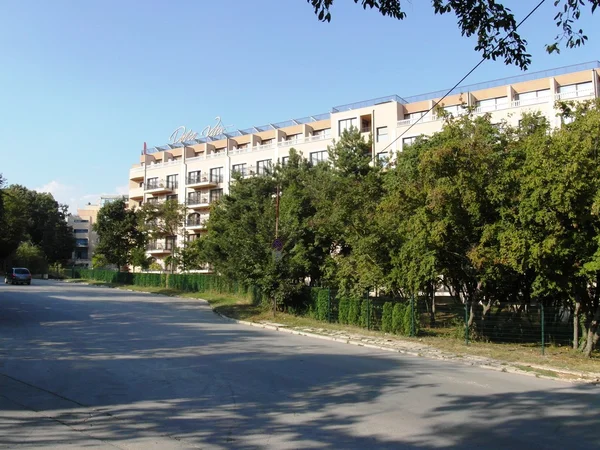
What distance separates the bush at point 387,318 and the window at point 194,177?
52021 mm

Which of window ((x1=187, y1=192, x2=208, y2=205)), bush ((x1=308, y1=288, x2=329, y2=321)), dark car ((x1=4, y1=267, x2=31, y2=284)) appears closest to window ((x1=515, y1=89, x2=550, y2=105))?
bush ((x1=308, y1=288, x2=329, y2=321))

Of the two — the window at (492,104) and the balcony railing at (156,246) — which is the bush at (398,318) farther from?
the balcony railing at (156,246)

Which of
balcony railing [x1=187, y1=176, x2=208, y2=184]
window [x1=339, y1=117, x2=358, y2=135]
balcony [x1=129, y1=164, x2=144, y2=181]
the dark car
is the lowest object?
the dark car

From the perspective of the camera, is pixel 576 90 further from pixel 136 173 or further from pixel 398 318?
pixel 136 173

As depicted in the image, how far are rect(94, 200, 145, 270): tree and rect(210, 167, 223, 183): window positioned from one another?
10851 mm

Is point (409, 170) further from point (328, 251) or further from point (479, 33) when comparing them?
point (479, 33)

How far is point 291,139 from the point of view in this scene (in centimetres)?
6188

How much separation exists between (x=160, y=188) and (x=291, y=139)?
70.6ft

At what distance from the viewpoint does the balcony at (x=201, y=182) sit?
67.1m

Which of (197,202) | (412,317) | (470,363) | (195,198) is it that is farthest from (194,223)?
(470,363)

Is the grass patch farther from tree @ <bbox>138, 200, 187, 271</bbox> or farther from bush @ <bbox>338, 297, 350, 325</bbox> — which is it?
tree @ <bbox>138, 200, 187, 271</bbox>

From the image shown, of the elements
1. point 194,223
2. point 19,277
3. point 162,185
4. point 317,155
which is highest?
point 317,155

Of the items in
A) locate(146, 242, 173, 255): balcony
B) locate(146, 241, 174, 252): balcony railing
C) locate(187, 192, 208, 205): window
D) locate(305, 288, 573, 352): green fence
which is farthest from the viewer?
locate(146, 241, 174, 252): balcony railing

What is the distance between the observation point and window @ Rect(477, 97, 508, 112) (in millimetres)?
44459
